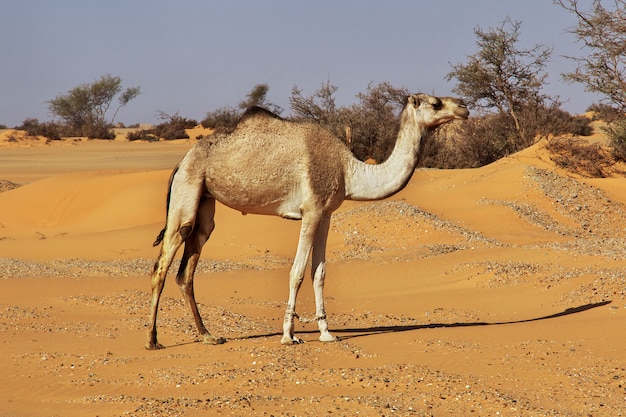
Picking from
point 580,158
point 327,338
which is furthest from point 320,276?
point 580,158

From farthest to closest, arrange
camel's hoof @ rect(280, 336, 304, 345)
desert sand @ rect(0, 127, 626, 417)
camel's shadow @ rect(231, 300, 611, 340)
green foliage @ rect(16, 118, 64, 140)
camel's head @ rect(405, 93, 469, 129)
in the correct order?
green foliage @ rect(16, 118, 64, 140) < camel's shadow @ rect(231, 300, 611, 340) < camel's head @ rect(405, 93, 469, 129) < camel's hoof @ rect(280, 336, 304, 345) < desert sand @ rect(0, 127, 626, 417)

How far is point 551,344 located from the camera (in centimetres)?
1002

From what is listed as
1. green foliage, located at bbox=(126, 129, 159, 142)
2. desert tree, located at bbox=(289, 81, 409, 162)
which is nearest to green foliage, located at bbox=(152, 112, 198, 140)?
green foliage, located at bbox=(126, 129, 159, 142)

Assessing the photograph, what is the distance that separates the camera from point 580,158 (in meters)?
30.6

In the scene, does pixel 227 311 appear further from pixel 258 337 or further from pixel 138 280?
pixel 138 280

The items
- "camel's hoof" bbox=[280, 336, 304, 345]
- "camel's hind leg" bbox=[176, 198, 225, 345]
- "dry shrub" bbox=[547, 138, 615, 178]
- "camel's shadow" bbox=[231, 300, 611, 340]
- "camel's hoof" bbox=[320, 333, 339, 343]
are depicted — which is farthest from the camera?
"dry shrub" bbox=[547, 138, 615, 178]

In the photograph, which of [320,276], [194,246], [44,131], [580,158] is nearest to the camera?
[320,276]

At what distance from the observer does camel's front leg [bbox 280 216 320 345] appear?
10195 millimetres

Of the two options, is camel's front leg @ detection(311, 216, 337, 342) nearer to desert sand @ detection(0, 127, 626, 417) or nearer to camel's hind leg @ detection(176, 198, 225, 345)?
desert sand @ detection(0, 127, 626, 417)

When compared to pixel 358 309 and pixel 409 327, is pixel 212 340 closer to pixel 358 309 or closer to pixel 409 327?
pixel 409 327

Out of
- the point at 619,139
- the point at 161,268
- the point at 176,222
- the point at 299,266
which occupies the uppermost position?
the point at 619,139

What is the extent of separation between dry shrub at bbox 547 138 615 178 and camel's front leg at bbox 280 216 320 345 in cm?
2147

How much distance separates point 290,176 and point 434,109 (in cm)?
190

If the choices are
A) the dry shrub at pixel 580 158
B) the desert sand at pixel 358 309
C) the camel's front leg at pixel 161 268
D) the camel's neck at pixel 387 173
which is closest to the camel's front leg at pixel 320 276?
the desert sand at pixel 358 309
